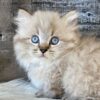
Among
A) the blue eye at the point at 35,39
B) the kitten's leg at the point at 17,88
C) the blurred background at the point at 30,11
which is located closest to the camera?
the blue eye at the point at 35,39

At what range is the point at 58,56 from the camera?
5.97 feet

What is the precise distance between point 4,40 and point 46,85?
70 centimetres

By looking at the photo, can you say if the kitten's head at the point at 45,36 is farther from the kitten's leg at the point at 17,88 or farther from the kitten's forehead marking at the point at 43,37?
the kitten's leg at the point at 17,88

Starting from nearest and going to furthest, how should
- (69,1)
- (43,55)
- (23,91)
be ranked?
1. (43,55)
2. (23,91)
3. (69,1)

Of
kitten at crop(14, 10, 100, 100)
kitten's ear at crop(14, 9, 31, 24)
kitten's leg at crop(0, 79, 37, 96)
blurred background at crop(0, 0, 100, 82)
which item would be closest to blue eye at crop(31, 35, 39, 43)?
kitten at crop(14, 10, 100, 100)

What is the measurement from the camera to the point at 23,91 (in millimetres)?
2039

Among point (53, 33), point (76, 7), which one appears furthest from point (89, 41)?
point (76, 7)

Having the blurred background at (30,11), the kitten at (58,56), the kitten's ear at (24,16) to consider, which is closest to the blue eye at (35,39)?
the kitten at (58,56)

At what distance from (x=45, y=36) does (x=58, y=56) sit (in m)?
0.14

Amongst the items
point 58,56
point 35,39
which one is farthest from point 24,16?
point 58,56

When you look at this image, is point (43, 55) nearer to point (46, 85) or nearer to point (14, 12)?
point (46, 85)

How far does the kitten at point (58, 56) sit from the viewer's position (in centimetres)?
172

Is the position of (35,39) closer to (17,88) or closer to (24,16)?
(24,16)

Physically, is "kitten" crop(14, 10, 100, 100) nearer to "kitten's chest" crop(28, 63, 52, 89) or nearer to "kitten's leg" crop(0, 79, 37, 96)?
"kitten's chest" crop(28, 63, 52, 89)
